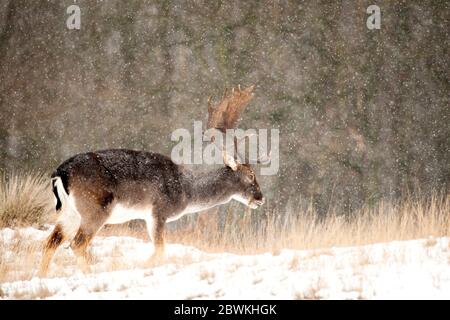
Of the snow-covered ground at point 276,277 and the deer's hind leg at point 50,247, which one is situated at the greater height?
the deer's hind leg at point 50,247

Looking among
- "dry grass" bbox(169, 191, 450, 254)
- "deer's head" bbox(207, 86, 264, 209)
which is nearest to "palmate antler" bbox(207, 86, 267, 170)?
"deer's head" bbox(207, 86, 264, 209)

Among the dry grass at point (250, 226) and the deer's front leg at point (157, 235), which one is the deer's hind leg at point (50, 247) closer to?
the dry grass at point (250, 226)

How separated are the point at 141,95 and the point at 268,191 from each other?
7.51 feet

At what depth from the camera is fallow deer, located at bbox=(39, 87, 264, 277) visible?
22.9ft

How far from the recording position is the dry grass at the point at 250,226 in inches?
297

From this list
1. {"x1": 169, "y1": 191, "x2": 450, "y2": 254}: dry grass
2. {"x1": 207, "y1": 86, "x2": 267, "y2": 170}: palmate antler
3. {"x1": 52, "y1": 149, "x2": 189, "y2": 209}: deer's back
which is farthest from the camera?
{"x1": 207, "y1": 86, "x2": 267, "y2": 170}: palmate antler

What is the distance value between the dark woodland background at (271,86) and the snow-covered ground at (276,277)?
3.21 meters

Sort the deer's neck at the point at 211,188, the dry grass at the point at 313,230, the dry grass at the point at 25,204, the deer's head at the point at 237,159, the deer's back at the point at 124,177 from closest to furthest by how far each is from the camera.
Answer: the deer's back at the point at 124,177 < the dry grass at the point at 313,230 < the deer's neck at the point at 211,188 < the deer's head at the point at 237,159 < the dry grass at the point at 25,204

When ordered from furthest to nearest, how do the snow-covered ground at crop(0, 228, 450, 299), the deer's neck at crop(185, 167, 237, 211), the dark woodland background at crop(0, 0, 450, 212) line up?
1. the dark woodland background at crop(0, 0, 450, 212)
2. the deer's neck at crop(185, 167, 237, 211)
3. the snow-covered ground at crop(0, 228, 450, 299)

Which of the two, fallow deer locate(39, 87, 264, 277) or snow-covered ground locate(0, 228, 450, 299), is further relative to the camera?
fallow deer locate(39, 87, 264, 277)

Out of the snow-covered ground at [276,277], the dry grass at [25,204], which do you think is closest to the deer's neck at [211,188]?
the snow-covered ground at [276,277]

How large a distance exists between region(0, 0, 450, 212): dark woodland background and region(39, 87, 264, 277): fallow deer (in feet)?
5.49

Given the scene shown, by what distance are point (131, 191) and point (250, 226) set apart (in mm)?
2635

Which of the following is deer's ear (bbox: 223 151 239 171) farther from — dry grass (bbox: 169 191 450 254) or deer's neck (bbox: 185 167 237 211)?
dry grass (bbox: 169 191 450 254)
